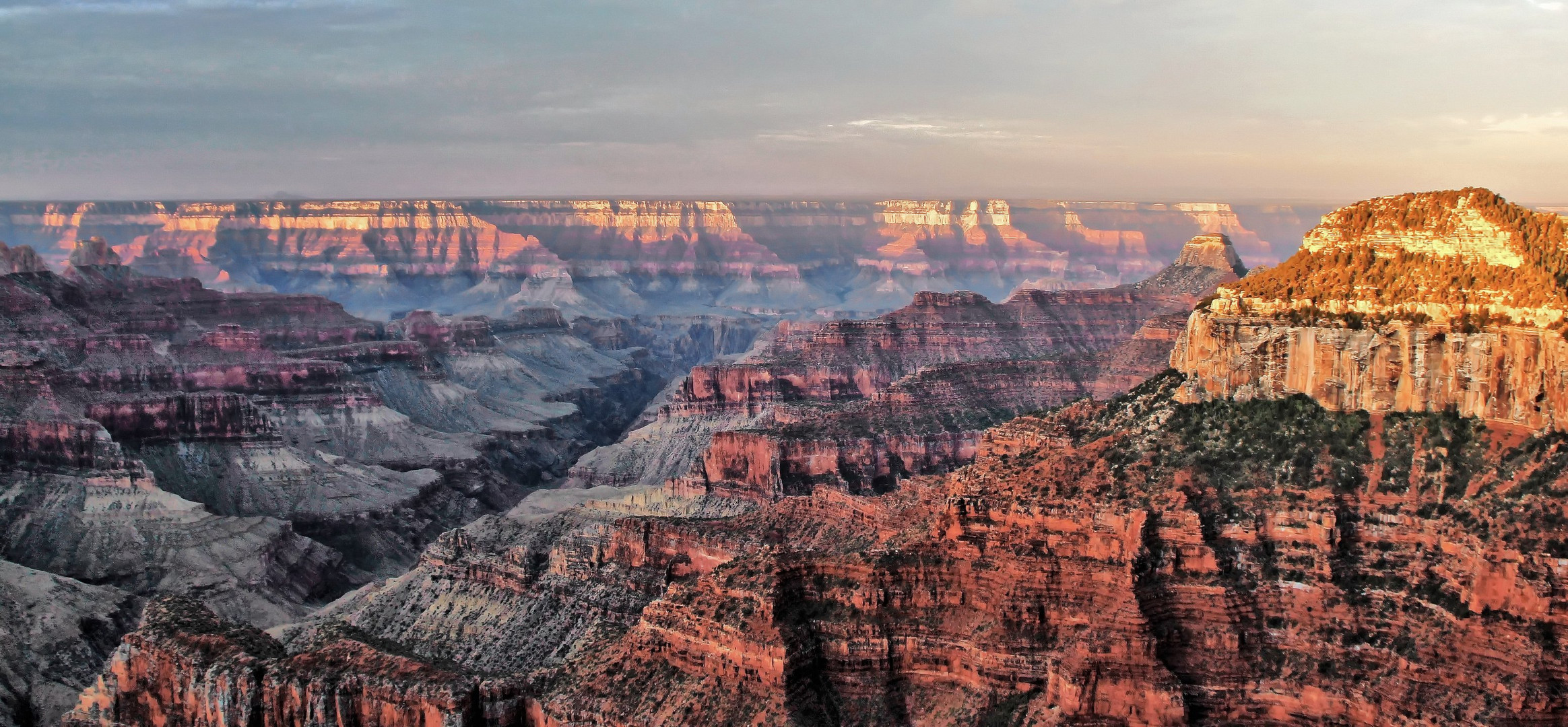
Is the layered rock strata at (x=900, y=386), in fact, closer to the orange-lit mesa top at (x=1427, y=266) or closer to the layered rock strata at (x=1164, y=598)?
the layered rock strata at (x=1164, y=598)

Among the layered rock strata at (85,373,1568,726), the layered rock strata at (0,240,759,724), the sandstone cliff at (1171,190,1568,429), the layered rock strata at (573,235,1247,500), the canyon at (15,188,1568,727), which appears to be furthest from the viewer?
the layered rock strata at (573,235,1247,500)

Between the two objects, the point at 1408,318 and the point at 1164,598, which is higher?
the point at 1408,318

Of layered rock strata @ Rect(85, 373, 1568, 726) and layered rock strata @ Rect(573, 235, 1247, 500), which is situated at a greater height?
layered rock strata @ Rect(85, 373, 1568, 726)

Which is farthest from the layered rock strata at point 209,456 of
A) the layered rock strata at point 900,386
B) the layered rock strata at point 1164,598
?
the layered rock strata at point 1164,598

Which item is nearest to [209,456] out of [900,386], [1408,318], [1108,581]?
[900,386]

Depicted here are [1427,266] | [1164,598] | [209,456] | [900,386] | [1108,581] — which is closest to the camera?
[1164,598]

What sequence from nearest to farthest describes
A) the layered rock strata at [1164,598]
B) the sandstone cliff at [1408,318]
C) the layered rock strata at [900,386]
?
the layered rock strata at [1164,598] → the sandstone cliff at [1408,318] → the layered rock strata at [900,386]

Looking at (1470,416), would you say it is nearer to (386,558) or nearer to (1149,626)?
(1149,626)

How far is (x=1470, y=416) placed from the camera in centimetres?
3928

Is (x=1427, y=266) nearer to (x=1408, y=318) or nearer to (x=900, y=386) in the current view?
(x=1408, y=318)

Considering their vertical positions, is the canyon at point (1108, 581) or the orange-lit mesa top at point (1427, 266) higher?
the orange-lit mesa top at point (1427, 266)

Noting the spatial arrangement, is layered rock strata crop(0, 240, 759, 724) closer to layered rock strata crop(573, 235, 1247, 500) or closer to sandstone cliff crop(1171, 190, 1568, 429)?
layered rock strata crop(573, 235, 1247, 500)

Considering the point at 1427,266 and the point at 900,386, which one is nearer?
the point at 1427,266

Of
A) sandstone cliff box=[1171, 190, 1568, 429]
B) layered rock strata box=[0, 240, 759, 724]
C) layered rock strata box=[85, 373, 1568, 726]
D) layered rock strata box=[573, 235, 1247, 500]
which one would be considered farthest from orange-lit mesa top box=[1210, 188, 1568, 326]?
layered rock strata box=[0, 240, 759, 724]
